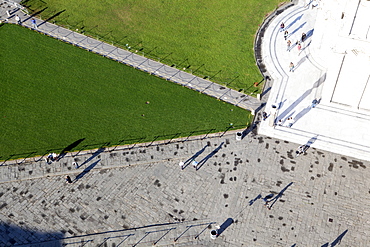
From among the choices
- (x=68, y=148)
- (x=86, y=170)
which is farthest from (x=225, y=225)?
(x=68, y=148)

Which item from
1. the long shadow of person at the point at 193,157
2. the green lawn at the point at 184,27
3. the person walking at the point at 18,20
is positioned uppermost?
the green lawn at the point at 184,27

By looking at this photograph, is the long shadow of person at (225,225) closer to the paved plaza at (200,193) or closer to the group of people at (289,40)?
the paved plaza at (200,193)

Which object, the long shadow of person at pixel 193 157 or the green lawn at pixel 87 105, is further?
the green lawn at pixel 87 105

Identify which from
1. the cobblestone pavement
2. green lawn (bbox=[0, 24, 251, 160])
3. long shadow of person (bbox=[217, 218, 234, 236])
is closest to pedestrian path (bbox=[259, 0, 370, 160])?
the cobblestone pavement

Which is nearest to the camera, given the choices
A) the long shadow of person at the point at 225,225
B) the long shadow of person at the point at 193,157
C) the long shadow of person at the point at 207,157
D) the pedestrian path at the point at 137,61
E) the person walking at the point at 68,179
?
the long shadow of person at the point at 225,225

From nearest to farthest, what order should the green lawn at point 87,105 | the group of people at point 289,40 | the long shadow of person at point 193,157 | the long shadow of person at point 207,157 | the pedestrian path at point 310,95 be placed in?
the long shadow of person at point 207,157
the long shadow of person at point 193,157
the pedestrian path at point 310,95
the green lawn at point 87,105
the group of people at point 289,40

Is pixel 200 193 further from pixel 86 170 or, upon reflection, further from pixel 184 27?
pixel 184 27

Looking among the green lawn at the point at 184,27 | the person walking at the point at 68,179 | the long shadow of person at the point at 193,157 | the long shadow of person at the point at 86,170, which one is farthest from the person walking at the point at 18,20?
the long shadow of person at the point at 193,157

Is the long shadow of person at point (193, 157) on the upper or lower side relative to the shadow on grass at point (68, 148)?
upper

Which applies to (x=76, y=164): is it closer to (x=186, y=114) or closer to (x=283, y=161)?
(x=186, y=114)
